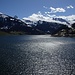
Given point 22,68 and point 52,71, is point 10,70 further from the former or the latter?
point 52,71

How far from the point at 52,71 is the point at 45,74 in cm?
542

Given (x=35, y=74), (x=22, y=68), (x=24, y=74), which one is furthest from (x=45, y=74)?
(x=22, y=68)

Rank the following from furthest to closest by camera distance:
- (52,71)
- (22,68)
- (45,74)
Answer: (22,68), (52,71), (45,74)

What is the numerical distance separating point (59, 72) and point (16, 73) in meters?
17.2

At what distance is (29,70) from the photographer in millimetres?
72750

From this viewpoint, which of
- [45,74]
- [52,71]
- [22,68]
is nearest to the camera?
[45,74]

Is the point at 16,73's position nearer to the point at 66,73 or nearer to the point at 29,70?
the point at 29,70

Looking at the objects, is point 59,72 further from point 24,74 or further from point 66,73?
point 24,74

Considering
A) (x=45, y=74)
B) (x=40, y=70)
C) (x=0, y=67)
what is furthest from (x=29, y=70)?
(x=0, y=67)

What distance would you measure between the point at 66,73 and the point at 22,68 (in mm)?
20016

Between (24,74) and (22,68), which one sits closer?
(24,74)

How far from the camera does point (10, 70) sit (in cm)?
7238

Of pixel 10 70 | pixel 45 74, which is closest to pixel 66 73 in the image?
pixel 45 74

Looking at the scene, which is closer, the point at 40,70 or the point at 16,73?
the point at 16,73
